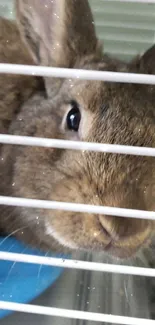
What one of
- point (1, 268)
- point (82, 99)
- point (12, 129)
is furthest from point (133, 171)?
point (1, 268)

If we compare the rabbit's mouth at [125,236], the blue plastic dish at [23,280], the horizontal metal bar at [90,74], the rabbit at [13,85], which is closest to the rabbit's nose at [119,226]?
the rabbit's mouth at [125,236]

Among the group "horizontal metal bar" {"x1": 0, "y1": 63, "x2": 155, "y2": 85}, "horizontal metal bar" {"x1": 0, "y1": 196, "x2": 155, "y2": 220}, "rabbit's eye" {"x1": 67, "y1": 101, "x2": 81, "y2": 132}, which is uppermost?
"horizontal metal bar" {"x1": 0, "y1": 63, "x2": 155, "y2": 85}

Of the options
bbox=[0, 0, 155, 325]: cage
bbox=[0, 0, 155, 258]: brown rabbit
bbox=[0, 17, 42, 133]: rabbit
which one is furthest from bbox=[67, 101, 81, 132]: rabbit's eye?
bbox=[0, 0, 155, 325]: cage

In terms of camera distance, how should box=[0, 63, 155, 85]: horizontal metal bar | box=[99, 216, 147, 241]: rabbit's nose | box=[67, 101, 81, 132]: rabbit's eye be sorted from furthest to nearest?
box=[67, 101, 81, 132]: rabbit's eye
box=[99, 216, 147, 241]: rabbit's nose
box=[0, 63, 155, 85]: horizontal metal bar

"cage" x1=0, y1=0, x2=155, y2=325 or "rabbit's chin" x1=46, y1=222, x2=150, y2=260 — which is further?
"cage" x1=0, y1=0, x2=155, y2=325

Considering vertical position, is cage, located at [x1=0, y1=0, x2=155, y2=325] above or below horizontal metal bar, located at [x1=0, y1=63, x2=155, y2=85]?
below

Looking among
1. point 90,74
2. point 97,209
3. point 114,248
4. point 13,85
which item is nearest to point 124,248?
point 114,248

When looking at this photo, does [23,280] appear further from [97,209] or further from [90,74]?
[90,74]

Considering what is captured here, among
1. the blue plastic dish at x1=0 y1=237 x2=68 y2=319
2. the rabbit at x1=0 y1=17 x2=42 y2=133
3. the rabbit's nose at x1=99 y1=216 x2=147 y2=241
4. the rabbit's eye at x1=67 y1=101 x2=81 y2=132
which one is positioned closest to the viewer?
the rabbit's nose at x1=99 y1=216 x2=147 y2=241

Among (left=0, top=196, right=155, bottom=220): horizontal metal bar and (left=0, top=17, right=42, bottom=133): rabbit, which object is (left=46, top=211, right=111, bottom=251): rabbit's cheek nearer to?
(left=0, top=196, right=155, bottom=220): horizontal metal bar
